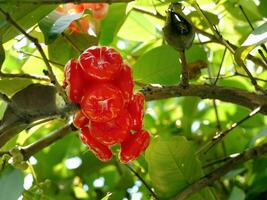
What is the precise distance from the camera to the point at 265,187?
167 cm

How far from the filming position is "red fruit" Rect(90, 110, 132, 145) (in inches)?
45.7

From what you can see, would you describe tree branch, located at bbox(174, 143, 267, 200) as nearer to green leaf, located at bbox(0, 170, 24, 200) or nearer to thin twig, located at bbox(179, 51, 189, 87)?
thin twig, located at bbox(179, 51, 189, 87)

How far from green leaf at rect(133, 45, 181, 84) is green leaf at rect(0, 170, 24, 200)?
437mm

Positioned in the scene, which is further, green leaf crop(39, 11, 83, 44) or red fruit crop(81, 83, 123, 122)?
green leaf crop(39, 11, 83, 44)

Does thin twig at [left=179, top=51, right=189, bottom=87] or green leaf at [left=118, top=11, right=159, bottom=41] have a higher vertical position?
thin twig at [left=179, top=51, right=189, bottom=87]

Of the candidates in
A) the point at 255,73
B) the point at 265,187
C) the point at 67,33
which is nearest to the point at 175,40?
the point at 67,33

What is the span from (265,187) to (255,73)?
1.32 ft

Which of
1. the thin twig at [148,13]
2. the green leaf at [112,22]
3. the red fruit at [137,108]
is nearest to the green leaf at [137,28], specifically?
the thin twig at [148,13]

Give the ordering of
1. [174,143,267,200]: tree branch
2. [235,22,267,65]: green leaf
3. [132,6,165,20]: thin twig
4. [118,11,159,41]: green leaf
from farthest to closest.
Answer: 1. [118,11,159,41]: green leaf
2. [132,6,165,20]: thin twig
3. [174,143,267,200]: tree branch
4. [235,22,267,65]: green leaf

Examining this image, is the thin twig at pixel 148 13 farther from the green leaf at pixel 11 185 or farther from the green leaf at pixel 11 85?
the green leaf at pixel 11 185

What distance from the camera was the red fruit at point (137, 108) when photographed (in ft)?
3.83

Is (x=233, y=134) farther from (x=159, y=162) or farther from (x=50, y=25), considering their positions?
(x=50, y=25)

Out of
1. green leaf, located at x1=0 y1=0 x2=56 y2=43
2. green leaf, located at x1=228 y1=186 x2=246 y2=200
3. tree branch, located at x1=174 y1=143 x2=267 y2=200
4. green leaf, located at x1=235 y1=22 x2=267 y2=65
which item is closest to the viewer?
green leaf, located at x1=235 y1=22 x2=267 y2=65

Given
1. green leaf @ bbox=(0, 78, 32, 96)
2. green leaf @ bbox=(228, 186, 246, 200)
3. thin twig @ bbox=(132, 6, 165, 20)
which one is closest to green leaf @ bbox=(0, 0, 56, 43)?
green leaf @ bbox=(0, 78, 32, 96)
